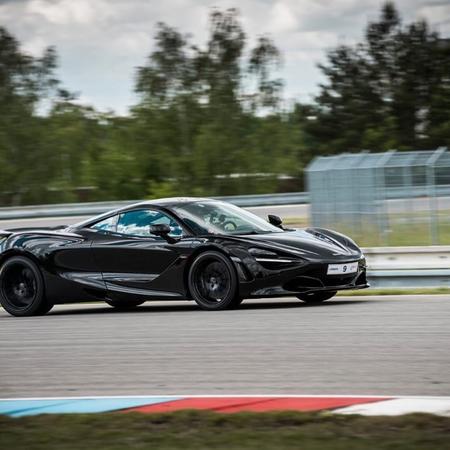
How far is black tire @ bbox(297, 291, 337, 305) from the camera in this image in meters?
11.6

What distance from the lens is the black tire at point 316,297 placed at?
11625 mm

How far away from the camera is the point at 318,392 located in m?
6.24

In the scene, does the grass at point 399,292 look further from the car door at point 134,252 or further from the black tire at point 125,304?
the car door at point 134,252

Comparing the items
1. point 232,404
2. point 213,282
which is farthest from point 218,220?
point 232,404

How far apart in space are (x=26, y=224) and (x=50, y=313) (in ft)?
58.3

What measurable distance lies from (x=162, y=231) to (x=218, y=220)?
672 mm

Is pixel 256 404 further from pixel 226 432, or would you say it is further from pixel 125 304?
pixel 125 304

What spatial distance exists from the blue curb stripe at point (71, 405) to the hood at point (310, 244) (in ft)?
15.3

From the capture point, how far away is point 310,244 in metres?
11.0

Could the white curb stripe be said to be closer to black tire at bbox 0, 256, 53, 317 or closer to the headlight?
the headlight

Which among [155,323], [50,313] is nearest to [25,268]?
[50,313]

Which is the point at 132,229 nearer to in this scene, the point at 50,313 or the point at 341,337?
the point at 50,313

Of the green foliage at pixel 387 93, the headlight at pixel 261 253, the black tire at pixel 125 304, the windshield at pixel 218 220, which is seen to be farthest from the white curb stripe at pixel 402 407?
the green foliage at pixel 387 93

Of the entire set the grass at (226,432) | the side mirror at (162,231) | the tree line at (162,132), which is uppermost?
the tree line at (162,132)
